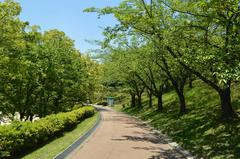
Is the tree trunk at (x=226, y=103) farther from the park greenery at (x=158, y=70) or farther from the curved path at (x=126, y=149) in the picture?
the curved path at (x=126, y=149)

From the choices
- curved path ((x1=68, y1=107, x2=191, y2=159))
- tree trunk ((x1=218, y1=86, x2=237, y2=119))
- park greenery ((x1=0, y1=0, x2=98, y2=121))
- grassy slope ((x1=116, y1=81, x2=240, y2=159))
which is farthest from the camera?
park greenery ((x1=0, y1=0, x2=98, y2=121))

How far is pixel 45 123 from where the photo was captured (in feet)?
55.3

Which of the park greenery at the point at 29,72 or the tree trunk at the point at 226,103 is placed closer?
the tree trunk at the point at 226,103

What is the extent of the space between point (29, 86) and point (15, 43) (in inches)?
323

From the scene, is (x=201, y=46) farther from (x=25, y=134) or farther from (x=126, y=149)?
(x=25, y=134)

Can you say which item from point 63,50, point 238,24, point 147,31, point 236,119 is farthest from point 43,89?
point 238,24

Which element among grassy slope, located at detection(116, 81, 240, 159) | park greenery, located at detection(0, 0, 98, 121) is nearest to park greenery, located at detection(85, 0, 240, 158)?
grassy slope, located at detection(116, 81, 240, 159)

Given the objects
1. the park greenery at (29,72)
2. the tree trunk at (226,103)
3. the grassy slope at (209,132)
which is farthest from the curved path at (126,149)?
the park greenery at (29,72)

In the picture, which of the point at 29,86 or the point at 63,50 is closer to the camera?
the point at 29,86

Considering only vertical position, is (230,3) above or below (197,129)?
above

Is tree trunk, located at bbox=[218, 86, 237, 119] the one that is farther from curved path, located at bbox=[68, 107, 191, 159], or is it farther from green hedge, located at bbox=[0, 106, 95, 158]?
green hedge, located at bbox=[0, 106, 95, 158]

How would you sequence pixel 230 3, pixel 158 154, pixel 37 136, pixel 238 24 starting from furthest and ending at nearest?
pixel 37 136 < pixel 158 154 < pixel 238 24 < pixel 230 3

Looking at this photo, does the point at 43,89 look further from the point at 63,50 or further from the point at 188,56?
the point at 188,56

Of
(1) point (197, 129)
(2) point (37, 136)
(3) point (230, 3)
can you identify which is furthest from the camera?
(1) point (197, 129)
